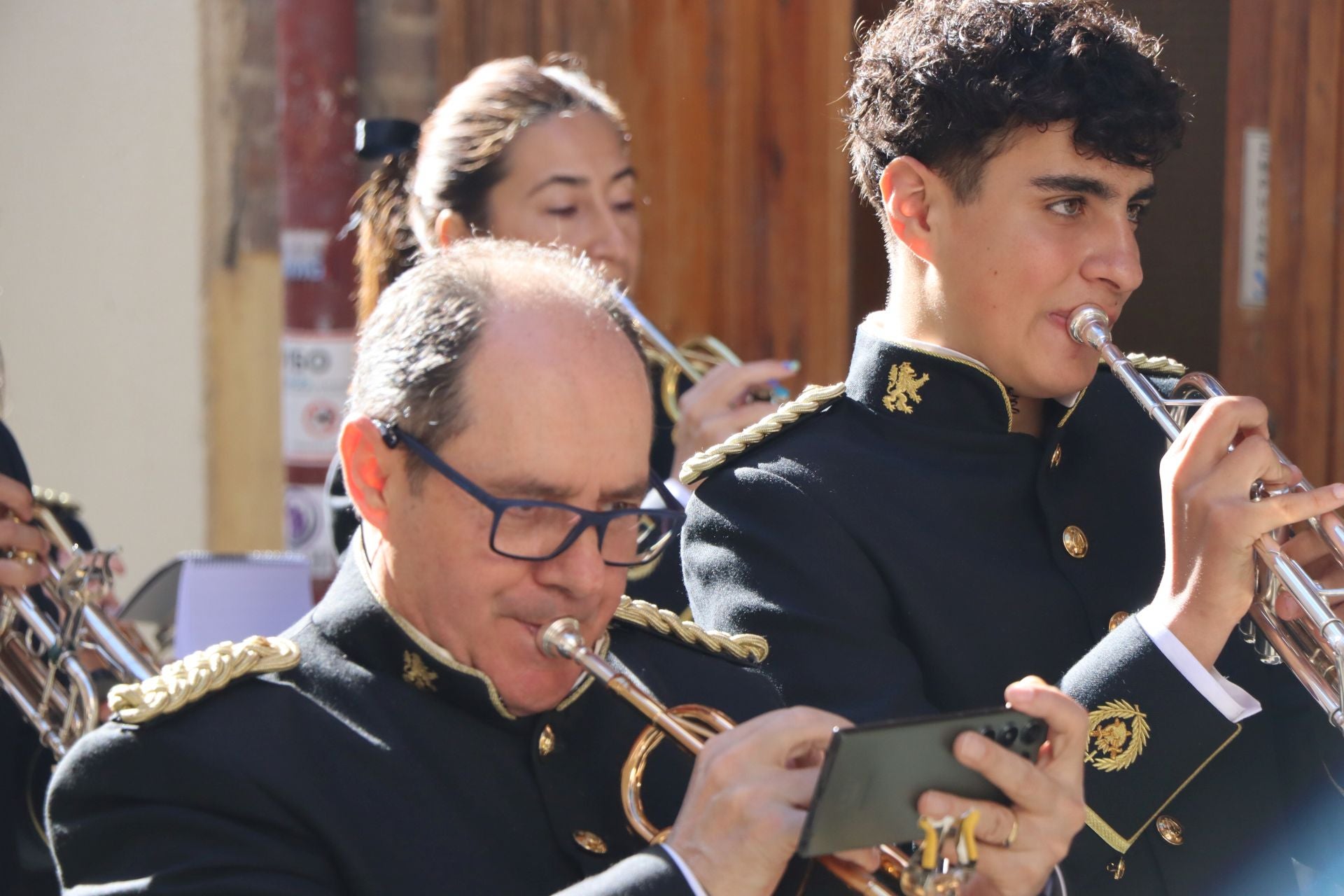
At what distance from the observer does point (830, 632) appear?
86.3 inches

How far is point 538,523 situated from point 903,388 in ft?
2.61

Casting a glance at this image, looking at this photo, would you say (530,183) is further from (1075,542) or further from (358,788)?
(358,788)

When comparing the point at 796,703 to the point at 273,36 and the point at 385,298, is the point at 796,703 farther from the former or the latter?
the point at 273,36

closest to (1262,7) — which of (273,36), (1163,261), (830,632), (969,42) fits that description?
(1163,261)

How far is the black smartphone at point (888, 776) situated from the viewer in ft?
4.89

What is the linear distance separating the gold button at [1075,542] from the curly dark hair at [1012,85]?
1.56ft

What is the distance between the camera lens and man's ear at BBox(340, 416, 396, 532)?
1.86 meters

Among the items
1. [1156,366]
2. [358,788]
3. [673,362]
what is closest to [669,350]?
[673,362]

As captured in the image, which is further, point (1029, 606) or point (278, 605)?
point (278, 605)

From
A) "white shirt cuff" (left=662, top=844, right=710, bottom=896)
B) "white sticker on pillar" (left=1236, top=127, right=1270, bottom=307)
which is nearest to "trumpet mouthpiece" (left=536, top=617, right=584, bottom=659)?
"white shirt cuff" (left=662, top=844, right=710, bottom=896)

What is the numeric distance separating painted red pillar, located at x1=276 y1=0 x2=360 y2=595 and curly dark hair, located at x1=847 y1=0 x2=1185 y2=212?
207 cm

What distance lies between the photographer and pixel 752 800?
1.58m

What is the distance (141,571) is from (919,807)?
3.52 m

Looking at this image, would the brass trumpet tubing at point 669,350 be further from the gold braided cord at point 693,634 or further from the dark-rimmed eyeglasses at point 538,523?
the dark-rimmed eyeglasses at point 538,523
